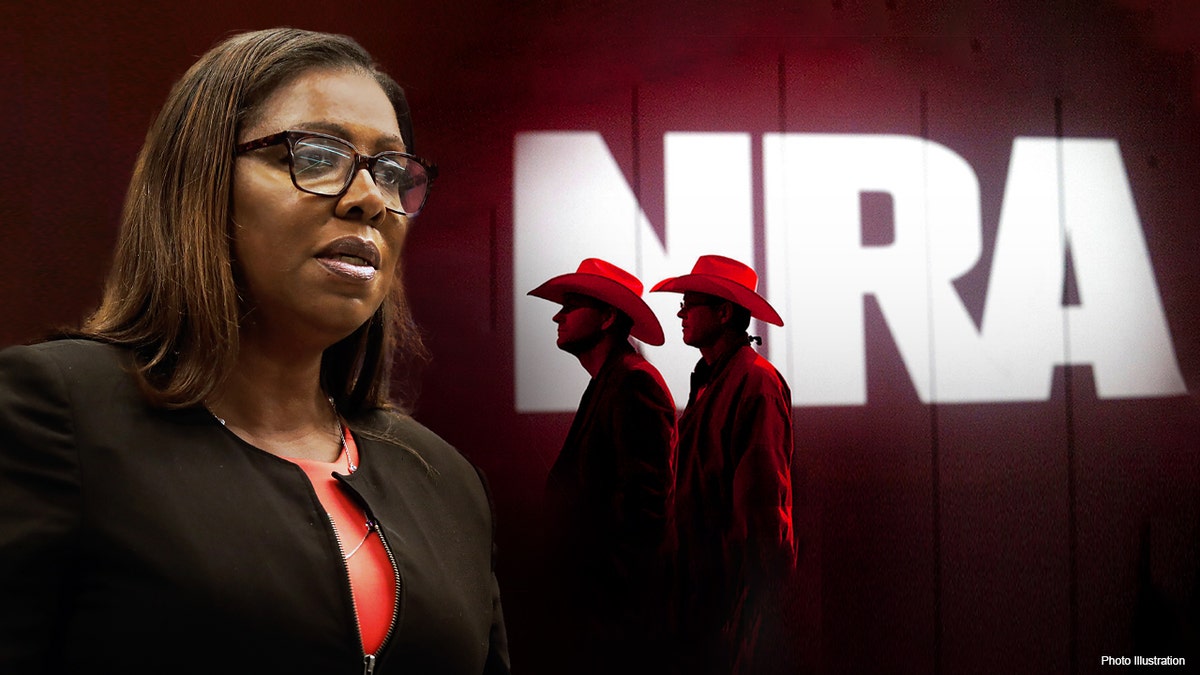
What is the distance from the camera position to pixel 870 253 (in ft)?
6.82

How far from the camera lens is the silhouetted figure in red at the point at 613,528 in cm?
193

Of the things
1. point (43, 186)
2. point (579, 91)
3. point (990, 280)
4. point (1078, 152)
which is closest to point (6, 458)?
point (43, 186)

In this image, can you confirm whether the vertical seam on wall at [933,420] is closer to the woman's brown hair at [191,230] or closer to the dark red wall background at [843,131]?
the dark red wall background at [843,131]

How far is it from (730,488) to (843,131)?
32.9 inches

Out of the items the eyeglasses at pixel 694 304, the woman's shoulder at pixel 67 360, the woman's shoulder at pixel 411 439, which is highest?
the eyeglasses at pixel 694 304

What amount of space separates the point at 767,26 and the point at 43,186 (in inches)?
61.0

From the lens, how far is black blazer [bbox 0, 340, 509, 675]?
848 millimetres

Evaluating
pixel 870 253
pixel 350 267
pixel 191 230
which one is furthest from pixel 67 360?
pixel 870 253

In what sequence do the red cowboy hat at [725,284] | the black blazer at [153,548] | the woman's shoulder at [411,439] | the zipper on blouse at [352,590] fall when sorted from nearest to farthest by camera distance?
the black blazer at [153,548], the zipper on blouse at [352,590], the woman's shoulder at [411,439], the red cowboy hat at [725,284]

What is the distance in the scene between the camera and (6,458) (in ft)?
2.77

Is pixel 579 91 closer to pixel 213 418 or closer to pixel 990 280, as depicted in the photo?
pixel 990 280

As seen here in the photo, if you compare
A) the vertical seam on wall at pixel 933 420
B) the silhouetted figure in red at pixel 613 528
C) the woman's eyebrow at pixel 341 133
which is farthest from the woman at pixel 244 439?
the vertical seam on wall at pixel 933 420

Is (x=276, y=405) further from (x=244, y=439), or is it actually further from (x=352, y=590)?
(x=352, y=590)

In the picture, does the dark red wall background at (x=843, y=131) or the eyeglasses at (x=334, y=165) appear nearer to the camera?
the eyeglasses at (x=334, y=165)
